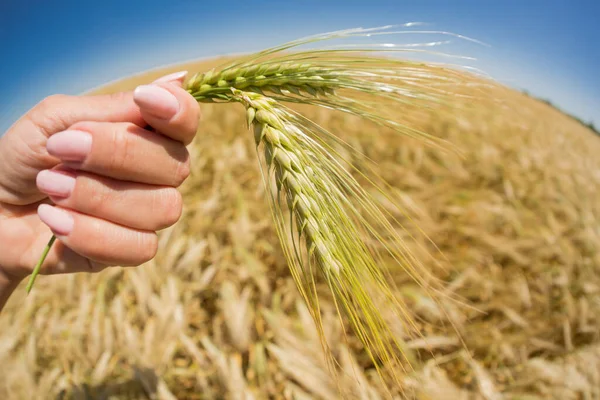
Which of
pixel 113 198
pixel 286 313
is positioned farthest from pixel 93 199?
pixel 286 313

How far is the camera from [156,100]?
21.5 inches

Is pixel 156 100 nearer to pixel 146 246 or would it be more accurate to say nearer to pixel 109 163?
pixel 109 163

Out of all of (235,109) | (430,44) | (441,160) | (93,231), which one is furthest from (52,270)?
(235,109)

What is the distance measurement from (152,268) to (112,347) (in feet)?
0.85

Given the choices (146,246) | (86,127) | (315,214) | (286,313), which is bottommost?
(286,313)

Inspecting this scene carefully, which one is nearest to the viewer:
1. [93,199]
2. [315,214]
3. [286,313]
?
[315,214]

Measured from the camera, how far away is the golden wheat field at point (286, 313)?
3.24 ft

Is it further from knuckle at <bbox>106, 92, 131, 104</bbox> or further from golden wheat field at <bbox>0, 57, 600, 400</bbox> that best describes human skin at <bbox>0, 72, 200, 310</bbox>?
golden wheat field at <bbox>0, 57, 600, 400</bbox>

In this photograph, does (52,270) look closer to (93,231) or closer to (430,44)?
(93,231)

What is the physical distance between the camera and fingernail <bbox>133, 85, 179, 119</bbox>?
54cm

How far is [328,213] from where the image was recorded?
1.74 feet

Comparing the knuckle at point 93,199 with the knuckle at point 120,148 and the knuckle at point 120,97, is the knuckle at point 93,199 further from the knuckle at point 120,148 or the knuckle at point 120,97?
the knuckle at point 120,97

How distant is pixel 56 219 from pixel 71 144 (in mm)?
128

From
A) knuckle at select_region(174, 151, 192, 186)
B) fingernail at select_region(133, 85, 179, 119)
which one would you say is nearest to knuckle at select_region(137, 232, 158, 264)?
knuckle at select_region(174, 151, 192, 186)
